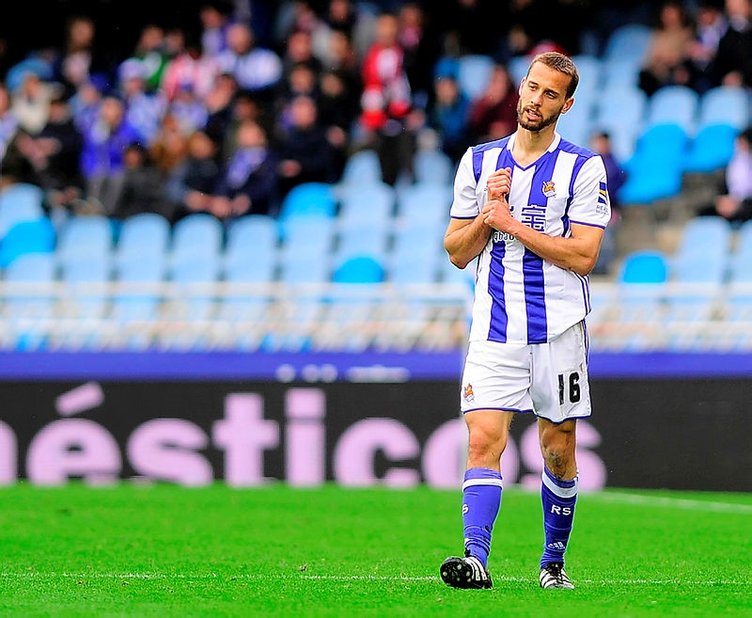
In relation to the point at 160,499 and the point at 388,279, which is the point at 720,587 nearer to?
the point at 160,499

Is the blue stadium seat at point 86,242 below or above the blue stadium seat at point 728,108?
below

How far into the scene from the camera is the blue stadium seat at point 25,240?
54.3ft

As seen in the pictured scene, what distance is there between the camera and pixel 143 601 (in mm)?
6402

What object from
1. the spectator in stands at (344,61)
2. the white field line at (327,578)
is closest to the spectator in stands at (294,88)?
the spectator in stands at (344,61)

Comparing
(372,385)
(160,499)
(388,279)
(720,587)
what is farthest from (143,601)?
(388,279)

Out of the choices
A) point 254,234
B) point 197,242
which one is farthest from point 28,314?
point 254,234

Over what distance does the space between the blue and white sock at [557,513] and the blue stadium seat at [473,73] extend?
11.6m

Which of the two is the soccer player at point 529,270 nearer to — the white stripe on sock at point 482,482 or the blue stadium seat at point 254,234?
the white stripe on sock at point 482,482

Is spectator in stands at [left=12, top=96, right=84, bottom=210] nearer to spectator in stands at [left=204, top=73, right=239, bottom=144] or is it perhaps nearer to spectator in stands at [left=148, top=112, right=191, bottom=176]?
spectator in stands at [left=148, top=112, right=191, bottom=176]

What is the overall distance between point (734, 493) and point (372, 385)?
3026mm

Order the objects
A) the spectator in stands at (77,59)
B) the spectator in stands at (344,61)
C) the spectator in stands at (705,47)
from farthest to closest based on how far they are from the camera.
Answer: the spectator in stands at (77,59) → the spectator in stands at (344,61) → the spectator in stands at (705,47)

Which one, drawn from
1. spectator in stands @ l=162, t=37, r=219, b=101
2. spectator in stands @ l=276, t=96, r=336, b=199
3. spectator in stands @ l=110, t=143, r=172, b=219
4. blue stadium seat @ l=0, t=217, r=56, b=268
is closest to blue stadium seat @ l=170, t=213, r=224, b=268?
spectator in stands @ l=110, t=143, r=172, b=219

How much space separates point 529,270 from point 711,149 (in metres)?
Result: 9.93

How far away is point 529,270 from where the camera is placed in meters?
6.86
